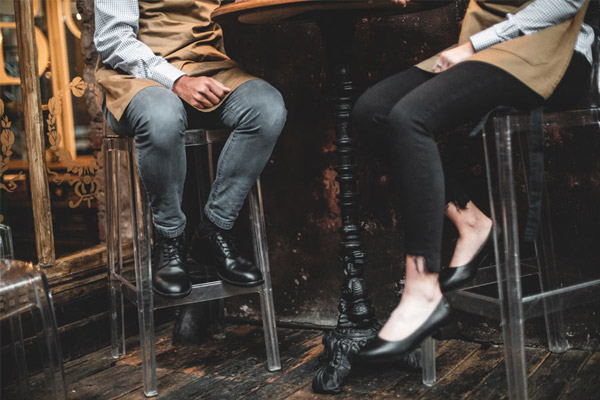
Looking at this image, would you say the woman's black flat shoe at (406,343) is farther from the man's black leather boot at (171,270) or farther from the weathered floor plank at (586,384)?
the man's black leather boot at (171,270)

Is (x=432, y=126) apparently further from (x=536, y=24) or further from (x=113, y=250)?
(x=113, y=250)

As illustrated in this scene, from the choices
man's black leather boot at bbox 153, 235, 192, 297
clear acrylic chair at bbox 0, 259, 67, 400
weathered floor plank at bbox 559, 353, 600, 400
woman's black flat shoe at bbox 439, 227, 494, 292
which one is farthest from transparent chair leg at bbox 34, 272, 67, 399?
weathered floor plank at bbox 559, 353, 600, 400

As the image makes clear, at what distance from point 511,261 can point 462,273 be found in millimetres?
171

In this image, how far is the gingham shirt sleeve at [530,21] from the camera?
1.62 meters

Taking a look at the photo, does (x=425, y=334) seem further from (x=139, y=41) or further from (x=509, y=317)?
(x=139, y=41)

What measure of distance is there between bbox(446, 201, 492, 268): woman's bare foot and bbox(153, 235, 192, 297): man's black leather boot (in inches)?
31.7

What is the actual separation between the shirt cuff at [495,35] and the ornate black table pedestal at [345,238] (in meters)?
0.44

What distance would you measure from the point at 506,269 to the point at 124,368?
1375 millimetres

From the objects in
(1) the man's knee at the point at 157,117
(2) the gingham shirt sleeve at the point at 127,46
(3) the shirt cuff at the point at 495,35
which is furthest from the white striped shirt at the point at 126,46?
(3) the shirt cuff at the point at 495,35

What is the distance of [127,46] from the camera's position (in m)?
2.12

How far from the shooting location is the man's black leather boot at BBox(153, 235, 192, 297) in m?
2.04

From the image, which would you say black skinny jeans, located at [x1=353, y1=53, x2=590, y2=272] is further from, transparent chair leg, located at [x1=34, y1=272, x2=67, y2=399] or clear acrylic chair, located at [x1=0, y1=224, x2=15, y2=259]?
clear acrylic chair, located at [x1=0, y1=224, x2=15, y2=259]

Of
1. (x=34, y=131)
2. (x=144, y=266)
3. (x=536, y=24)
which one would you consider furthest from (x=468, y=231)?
(x=34, y=131)

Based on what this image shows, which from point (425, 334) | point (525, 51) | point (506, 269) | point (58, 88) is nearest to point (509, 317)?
point (506, 269)
